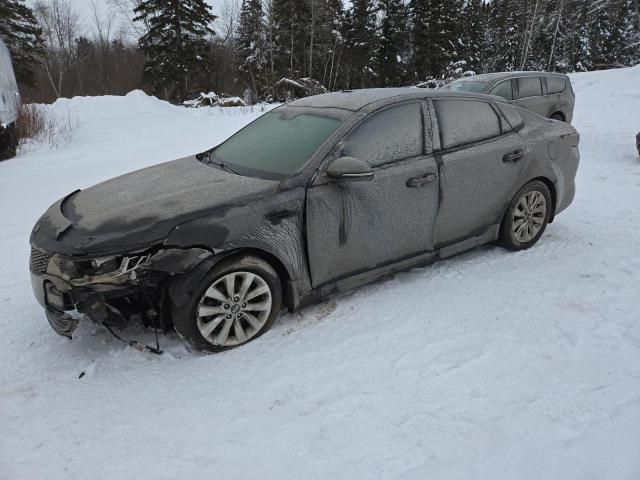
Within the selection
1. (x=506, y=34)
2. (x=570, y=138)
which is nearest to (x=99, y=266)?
(x=570, y=138)

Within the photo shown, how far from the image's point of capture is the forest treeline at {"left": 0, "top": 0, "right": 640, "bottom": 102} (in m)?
37.1

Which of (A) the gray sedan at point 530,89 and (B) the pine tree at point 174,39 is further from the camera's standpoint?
(B) the pine tree at point 174,39

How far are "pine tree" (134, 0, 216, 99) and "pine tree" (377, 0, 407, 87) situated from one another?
51.7 feet

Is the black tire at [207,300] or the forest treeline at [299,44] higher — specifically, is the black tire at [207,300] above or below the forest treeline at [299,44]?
below

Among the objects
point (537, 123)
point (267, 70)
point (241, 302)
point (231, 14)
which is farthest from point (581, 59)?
point (241, 302)

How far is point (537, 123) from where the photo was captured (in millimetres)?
4695

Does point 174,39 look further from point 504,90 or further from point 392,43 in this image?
point 504,90

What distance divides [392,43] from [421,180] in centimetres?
4410

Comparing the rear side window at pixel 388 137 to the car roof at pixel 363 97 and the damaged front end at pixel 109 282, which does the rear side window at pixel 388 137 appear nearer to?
the car roof at pixel 363 97

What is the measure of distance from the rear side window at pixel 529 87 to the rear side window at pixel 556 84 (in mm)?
324

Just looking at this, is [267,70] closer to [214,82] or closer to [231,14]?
[214,82]

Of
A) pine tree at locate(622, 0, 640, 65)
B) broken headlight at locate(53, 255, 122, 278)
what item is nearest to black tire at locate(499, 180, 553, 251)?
broken headlight at locate(53, 255, 122, 278)

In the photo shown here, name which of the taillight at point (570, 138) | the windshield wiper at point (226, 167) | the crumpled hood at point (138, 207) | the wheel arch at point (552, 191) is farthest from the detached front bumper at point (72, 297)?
the taillight at point (570, 138)

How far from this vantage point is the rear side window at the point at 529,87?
987 centimetres
